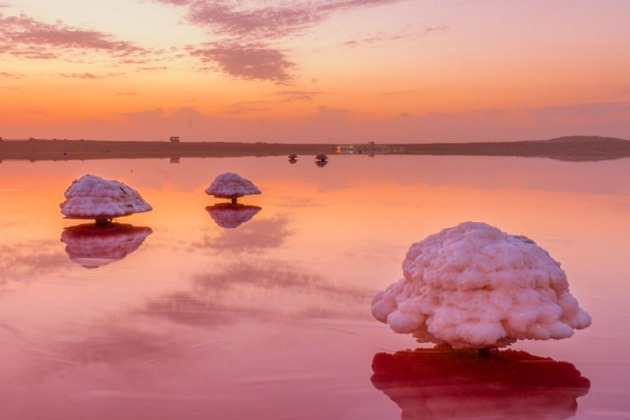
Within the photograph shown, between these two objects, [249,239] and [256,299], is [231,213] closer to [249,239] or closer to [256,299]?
[249,239]

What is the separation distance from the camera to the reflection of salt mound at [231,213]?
22.0m

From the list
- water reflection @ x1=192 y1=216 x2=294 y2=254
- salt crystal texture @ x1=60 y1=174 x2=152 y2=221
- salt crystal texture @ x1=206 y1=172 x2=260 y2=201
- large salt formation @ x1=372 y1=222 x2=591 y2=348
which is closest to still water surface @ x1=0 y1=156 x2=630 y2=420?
water reflection @ x1=192 y1=216 x2=294 y2=254

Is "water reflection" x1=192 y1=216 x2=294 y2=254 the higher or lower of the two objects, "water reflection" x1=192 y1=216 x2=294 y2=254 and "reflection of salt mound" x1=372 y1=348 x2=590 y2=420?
the higher

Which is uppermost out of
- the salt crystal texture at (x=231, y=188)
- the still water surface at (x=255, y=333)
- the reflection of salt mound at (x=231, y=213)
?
the salt crystal texture at (x=231, y=188)

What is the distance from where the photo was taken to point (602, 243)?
55.6ft

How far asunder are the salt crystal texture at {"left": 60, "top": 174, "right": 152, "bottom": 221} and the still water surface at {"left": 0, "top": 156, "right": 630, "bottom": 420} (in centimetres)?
69

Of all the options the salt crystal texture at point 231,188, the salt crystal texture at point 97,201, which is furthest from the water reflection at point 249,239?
the salt crystal texture at point 231,188

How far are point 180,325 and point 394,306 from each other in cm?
338

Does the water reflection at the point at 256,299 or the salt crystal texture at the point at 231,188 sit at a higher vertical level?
the salt crystal texture at the point at 231,188

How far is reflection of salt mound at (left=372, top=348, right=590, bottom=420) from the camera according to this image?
6.45 meters

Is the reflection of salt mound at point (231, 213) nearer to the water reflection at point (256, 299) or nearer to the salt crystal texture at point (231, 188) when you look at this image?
the salt crystal texture at point (231, 188)

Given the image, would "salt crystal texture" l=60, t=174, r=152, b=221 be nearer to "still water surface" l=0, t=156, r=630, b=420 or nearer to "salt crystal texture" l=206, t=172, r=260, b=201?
"still water surface" l=0, t=156, r=630, b=420

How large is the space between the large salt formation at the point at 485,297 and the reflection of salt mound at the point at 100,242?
883 cm

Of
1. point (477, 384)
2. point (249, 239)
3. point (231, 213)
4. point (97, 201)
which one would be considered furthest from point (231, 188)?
point (477, 384)
